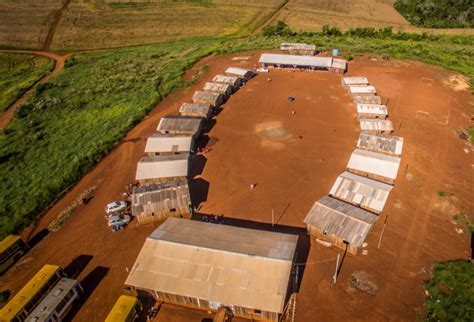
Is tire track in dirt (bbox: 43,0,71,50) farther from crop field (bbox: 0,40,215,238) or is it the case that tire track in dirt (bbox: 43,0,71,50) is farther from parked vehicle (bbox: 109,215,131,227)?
parked vehicle (bbox: 109,215,131,227)

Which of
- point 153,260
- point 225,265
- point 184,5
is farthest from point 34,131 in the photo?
point 184,5

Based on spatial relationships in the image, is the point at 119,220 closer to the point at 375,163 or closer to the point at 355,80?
the point at 375,163

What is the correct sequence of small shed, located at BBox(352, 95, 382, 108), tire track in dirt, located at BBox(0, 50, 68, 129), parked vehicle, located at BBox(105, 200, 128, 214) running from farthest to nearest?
tire track in dirt, located at BBox(0, 50, 68, 129) < small shed, located at BBox(352, 95, 382, 108) < parked vehicle, located at BBox(105, 200, 128, 214)

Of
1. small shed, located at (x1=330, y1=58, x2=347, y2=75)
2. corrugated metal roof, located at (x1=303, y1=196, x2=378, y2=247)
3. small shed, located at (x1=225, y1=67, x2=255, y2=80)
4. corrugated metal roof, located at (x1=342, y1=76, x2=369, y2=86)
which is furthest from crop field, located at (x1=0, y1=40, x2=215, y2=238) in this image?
corrugated metal roof, located at (x1=342, y1=76, x2=369, y2=86)

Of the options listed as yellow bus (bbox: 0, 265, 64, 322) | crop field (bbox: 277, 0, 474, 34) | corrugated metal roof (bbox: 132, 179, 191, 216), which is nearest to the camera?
yellow bus (bbox: 0, 265, 64, 322)

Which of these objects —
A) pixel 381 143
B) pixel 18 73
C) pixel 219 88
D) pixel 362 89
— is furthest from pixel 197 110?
pixel 18 73

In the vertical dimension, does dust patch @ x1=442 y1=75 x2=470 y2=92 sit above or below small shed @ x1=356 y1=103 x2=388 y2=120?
above
